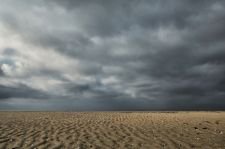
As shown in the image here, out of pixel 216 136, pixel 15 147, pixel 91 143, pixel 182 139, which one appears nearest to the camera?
pixel 15 147

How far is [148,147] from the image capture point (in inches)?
433

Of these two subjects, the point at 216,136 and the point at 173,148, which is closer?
the point at 173,148

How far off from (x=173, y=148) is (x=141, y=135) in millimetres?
3465

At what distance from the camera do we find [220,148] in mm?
10922

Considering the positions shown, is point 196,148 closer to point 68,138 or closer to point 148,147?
point 148,147

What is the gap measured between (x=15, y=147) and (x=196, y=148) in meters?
9.22

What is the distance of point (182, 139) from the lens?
1288 cm

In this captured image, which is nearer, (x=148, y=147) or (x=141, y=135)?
(x=148, y=147)

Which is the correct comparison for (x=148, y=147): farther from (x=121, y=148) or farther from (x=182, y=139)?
(x=182, y=139)

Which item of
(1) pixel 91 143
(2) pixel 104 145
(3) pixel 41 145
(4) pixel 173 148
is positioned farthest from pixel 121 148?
(3) pixel 41 145

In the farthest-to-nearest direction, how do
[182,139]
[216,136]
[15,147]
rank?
[216,136]
[182,139]
[15,147]

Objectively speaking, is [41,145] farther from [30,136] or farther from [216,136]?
[216,136]

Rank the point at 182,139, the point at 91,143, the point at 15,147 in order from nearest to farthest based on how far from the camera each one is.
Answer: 1. the point at 15,147
2. the point at 91,143
3. the point at 182,139

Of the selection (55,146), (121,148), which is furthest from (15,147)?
(121,148)
